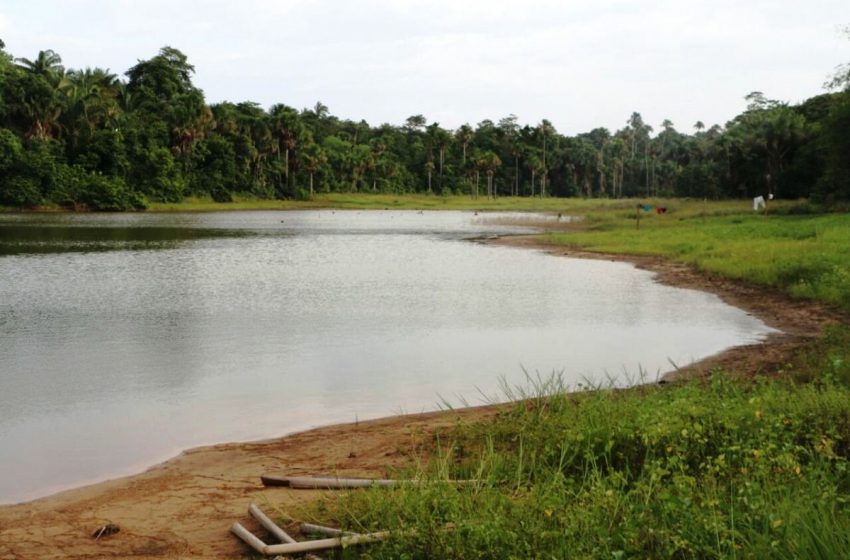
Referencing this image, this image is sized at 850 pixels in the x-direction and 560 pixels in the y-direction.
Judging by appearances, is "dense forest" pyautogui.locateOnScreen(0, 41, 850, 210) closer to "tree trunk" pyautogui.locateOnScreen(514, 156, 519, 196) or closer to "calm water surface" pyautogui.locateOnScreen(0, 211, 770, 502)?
"tree trunk" pyautogui.locateOnScreen(514, 156, 519, 196)

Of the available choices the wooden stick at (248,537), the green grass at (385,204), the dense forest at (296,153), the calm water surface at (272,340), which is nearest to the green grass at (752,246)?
the calm water surface at (272,340)

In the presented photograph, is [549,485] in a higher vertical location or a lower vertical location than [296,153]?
lower

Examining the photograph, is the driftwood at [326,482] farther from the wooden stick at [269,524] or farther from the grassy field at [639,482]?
the wooden stick at [269,524]

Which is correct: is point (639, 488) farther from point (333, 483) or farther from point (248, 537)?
point (248, 537)

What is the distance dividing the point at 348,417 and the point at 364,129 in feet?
442

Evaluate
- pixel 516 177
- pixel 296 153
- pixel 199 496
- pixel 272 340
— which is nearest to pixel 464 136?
pixel 516 177

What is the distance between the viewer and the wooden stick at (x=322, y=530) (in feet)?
19.2

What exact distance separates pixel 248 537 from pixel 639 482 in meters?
2.93

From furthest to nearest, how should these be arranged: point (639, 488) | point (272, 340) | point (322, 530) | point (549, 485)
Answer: point (272, 340) → point (549, 485) → point (639, 488) → point (322, 530)

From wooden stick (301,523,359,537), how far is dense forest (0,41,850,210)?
164 feet

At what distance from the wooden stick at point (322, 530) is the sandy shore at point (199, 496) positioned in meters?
0.50

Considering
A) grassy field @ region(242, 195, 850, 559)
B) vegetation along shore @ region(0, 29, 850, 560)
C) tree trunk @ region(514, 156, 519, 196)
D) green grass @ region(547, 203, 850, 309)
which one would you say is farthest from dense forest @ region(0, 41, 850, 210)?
grassy field @ region(242, 195, 850, 559)

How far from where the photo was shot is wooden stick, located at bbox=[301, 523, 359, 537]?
5852 millimetres

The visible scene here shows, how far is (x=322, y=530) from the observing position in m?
5.95
